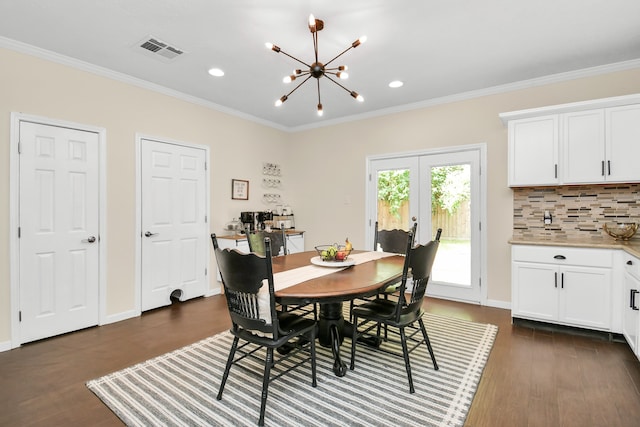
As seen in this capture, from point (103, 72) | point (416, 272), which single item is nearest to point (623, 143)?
point (416, 272)

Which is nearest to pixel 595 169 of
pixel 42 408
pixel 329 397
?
pixel 329 397

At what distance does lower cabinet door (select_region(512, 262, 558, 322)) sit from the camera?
3127 millimetres

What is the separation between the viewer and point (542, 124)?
334cm

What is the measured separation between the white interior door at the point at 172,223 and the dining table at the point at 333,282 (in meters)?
1.88

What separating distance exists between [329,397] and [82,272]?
284 centimetres

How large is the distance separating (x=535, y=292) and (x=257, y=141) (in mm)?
4269

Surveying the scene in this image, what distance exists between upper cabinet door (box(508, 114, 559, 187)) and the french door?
545 millimetres

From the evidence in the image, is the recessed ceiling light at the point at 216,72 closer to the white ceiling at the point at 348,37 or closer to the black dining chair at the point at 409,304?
the white ceiling at the point at 348,37

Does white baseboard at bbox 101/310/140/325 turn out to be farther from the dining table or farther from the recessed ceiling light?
the recessed ceiling light

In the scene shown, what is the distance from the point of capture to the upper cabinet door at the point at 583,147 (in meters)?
3.11

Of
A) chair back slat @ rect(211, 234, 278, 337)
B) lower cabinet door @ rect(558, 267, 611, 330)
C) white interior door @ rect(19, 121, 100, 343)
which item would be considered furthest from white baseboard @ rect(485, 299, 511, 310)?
white interior door @ rect(19, 121, 100, 343)

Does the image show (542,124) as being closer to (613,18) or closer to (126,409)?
(613,18)

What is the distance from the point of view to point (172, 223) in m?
4.06

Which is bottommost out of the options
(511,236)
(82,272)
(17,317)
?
(17,317)
